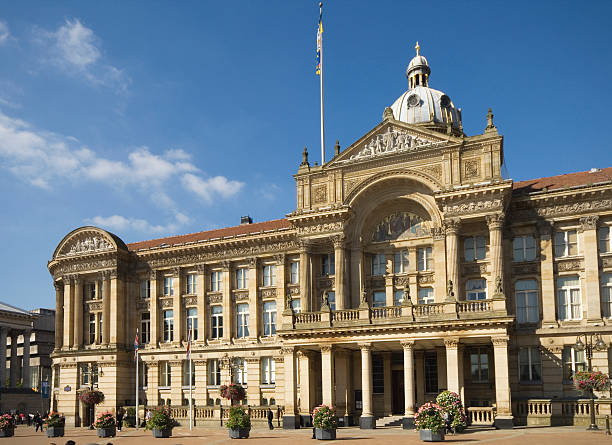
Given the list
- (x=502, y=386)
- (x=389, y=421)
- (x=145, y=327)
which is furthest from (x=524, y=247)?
(x=145, y=327)

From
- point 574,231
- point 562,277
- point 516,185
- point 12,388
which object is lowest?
point 12,388

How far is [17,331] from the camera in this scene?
88500 millimetres

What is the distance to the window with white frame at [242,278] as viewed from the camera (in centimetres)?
5719

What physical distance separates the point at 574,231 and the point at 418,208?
33.4 ft

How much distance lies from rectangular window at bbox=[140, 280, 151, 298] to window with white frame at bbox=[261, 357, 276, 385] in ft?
43.1

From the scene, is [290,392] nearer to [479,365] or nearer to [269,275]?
[479,365]

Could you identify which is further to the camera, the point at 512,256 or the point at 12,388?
the point at 12,388

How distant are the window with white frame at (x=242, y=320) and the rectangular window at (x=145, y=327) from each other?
9.12 m

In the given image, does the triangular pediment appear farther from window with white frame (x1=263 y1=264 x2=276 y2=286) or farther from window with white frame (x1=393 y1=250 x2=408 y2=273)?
window with white frame (x1=263 y1=264 x2=276 y2=286)

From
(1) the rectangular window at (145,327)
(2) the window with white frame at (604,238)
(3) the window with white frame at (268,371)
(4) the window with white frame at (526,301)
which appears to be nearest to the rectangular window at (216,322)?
(3) the window with white frame at (268,371)

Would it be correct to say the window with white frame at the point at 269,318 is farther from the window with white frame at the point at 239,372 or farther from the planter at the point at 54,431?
the planter at the point at 54,431

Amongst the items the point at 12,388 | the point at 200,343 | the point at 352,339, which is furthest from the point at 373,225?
the point at 12,388

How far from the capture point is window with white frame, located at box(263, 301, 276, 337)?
55.4 meters

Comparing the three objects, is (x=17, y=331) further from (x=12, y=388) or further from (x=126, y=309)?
(x=126, y=309)
